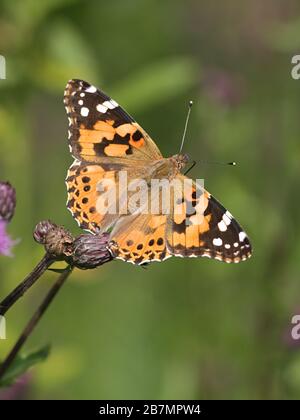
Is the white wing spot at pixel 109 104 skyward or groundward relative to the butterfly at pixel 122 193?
skyward

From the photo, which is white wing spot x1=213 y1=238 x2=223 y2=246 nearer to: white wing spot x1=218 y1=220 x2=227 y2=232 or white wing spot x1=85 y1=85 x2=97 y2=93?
white wing spot x1=218 y1=220 x2=227 y2=232

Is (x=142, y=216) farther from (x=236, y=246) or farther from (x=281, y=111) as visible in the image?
(x=281, y=111)

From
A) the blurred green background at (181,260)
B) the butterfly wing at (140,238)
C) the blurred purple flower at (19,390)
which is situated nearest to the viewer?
the butterfly wing at (140,238)

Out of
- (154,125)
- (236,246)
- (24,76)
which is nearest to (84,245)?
(236,246)

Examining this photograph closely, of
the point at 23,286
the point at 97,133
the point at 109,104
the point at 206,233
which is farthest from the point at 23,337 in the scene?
the point at 109,104

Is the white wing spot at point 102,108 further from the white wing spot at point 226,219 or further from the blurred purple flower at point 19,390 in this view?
the blurred purple flower at point 19,390

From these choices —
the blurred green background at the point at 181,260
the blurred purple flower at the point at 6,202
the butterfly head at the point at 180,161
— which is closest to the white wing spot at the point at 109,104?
the butterfly head at the point at 180,161
